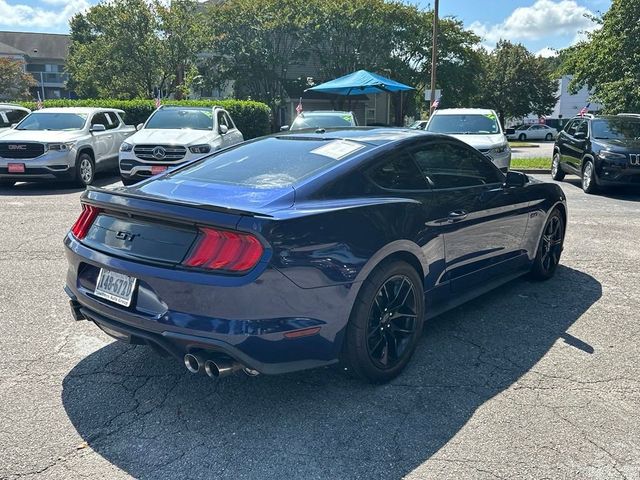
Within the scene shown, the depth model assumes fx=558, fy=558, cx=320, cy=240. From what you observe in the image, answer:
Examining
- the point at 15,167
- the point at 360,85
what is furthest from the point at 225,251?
the point at 360,85

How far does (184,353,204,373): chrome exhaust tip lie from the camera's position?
2.81 meters

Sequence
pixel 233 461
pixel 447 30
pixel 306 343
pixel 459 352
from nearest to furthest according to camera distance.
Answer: pixel 233 461 → pixel 306 343 → pixel 459 352 → pixel 447 30

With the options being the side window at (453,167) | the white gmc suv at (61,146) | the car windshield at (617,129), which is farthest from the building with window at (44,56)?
the side window at (453,167)

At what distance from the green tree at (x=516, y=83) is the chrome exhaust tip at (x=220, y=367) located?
170ft

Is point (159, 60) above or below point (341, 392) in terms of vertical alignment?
above

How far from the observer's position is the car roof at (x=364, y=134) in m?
3.93

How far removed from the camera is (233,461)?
8.79ft

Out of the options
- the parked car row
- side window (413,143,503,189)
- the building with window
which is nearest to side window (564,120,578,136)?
the parked car row

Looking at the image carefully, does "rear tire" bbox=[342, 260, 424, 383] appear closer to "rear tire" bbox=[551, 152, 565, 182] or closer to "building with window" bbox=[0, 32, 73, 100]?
"rear tire" bbox=[551, 152, 565, 182]

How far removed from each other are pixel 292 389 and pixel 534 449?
1388 mm

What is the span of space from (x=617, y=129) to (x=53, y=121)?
12115 mm

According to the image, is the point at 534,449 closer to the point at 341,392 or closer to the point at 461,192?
the point at 341,392

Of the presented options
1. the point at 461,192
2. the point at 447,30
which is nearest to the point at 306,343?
the point at 461,192

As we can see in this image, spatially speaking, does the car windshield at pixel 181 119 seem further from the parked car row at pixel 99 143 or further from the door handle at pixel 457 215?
the door handle at pixel 457 215
